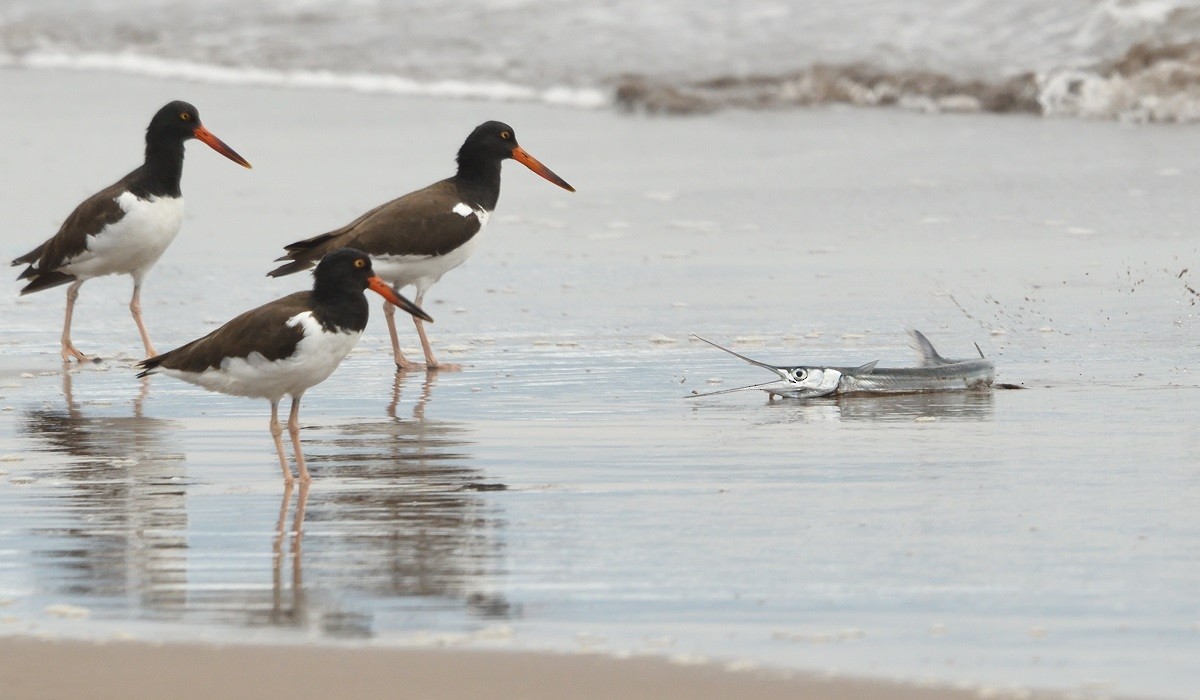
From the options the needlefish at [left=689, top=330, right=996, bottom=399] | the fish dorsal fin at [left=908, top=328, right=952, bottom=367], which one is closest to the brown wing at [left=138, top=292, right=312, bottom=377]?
the needlefish at [left=689, top=330, right=996, bottom=399]

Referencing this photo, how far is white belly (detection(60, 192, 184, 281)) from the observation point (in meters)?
9.26

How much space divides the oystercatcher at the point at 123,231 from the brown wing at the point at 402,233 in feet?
2.77

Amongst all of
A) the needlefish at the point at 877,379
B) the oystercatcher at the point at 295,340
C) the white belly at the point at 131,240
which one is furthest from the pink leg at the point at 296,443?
the white belly at the point at 131,240

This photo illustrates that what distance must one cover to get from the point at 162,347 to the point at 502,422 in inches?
109

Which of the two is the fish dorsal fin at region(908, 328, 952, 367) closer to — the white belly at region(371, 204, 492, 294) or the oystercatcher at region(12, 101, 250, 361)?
the white belly at region(371, 204, 492, 294)

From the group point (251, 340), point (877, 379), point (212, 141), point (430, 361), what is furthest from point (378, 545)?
point (212, 141)

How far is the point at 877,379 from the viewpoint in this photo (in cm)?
717

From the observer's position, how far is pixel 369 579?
185 inches

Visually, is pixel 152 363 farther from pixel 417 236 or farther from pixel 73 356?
pixel 417 236

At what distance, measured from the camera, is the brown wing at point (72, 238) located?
364 inches

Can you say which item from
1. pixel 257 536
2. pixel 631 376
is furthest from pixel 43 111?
pixel 257 536

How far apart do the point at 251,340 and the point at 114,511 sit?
0.88 meters

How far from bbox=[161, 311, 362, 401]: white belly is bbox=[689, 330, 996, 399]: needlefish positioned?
1643 millimetres

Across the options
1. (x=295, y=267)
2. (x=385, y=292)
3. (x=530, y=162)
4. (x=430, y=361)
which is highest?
(x=530, y=162)
